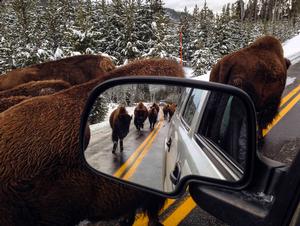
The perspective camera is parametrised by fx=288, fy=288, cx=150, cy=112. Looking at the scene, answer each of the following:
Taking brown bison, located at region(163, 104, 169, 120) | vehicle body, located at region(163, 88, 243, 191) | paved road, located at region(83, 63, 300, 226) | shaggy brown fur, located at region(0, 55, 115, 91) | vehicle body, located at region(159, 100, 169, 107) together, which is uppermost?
vehicle body, located at region(159, 100, 169, 107)

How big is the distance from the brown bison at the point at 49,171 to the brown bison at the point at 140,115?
1.68 feet

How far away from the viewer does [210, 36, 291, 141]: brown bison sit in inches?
197

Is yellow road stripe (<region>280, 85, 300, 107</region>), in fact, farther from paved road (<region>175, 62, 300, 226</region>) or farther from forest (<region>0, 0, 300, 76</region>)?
forest (<region>0, 0, 300, 76</region>)

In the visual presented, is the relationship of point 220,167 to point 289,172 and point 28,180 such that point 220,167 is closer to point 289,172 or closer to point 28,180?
point 289,172

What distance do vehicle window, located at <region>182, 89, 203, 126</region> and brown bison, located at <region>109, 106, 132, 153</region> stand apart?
1.11ft

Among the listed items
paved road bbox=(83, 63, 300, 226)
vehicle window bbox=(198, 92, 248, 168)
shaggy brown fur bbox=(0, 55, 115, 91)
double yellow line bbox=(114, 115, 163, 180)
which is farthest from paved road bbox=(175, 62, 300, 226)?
shaggy brown fur bbox=(0, 55, 115, 91)

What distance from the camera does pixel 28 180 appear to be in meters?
1.96

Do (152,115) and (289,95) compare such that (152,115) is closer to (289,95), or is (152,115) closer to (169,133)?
(169,133)

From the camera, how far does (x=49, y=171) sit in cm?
197

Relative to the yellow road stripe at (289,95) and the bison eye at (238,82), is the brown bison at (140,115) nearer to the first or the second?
the bison eye at (238,82)

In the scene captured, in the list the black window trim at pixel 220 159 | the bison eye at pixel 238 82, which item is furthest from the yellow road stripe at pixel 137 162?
the bison eye at pixel 238 82

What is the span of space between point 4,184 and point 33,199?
219 millimetres

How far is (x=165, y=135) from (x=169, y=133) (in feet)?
0.09

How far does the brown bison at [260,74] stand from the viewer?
5.00 meters
